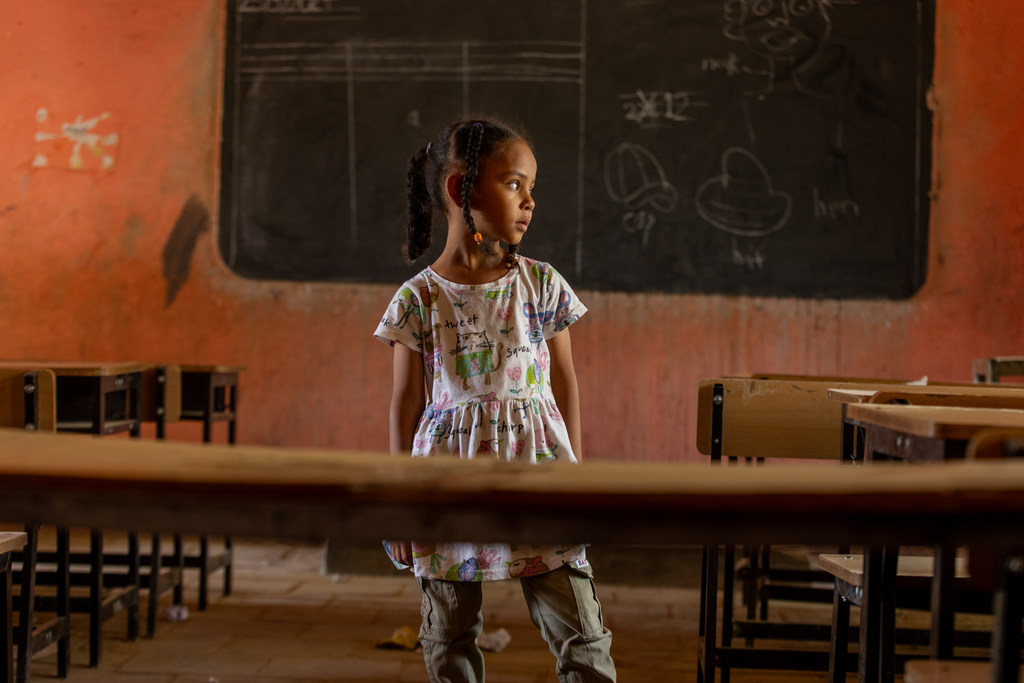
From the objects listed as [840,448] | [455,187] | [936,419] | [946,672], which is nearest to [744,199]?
[840,448]

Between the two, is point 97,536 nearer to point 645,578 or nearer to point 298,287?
point 298,287

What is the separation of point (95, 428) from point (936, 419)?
87.7 inches

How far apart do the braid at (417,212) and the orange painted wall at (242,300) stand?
80.0 inches

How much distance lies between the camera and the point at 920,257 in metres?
3.78

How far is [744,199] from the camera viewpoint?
381 centimetres

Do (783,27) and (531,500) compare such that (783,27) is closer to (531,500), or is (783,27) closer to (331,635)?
(331,635)

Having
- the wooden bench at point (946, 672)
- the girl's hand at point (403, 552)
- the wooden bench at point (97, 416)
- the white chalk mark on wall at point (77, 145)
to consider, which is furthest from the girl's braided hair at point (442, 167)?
the white chalk mark on wall at point (77, 145)

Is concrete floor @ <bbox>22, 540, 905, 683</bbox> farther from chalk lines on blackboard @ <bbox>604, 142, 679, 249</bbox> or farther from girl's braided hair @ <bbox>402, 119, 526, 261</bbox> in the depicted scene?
chalk lines on blackboard @ <bbox>604, 142, 679, 249</bbox>

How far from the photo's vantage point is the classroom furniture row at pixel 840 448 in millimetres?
1104

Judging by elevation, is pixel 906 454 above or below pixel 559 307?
below

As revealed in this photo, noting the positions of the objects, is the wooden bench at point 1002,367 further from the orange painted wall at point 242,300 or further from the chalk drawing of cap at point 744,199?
the chalk drawing of cap at point 744,199

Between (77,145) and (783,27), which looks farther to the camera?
(77,145)

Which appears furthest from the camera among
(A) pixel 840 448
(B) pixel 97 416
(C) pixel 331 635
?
(C) pixel 331 635

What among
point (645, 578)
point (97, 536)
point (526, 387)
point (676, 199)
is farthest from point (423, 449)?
point (676, 199)
